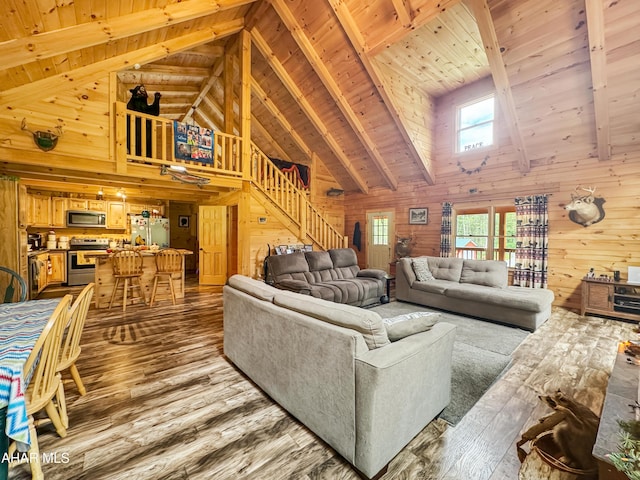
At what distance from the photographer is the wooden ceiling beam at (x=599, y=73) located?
3.10 meters

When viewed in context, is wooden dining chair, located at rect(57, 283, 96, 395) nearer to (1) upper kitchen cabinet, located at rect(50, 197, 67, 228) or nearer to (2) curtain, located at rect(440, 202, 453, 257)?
(1) upper kitchen cabinet, located at rect(50, 197, 67, 228)

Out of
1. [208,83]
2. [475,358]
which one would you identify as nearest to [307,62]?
[208,83]

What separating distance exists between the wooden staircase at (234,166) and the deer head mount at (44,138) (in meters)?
0.69

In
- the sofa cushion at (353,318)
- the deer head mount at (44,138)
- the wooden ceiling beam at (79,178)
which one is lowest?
the sofa cushion at (353,318)

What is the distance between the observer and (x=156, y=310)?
4344 millimetres

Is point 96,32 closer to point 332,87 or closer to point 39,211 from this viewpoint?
point 332,87

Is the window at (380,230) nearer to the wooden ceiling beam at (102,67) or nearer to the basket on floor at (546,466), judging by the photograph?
the wooden ceiling beam at (102,67)

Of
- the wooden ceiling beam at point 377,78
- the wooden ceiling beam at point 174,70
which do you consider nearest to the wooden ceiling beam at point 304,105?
the wooden ceiling beam at point 174,70

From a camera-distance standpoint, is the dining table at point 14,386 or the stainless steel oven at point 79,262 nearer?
the dining table at point 14,386

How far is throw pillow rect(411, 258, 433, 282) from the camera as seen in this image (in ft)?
15.9

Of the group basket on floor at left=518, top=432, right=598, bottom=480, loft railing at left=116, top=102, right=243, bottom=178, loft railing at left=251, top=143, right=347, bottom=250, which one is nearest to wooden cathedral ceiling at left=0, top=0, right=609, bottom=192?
loft railing at left=116, top=102, right=243, bottom=178

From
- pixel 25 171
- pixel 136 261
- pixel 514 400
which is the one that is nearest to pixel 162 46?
pixel 25 171

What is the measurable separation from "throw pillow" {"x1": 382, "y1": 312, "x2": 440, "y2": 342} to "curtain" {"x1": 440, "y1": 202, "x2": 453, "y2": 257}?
16.0ft

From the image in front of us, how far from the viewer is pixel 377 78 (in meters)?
4.90
